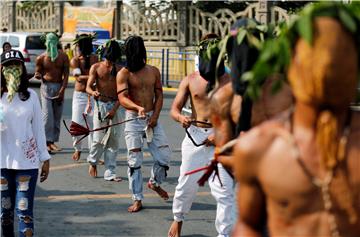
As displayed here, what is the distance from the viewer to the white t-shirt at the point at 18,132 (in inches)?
250

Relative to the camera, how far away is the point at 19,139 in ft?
20.9

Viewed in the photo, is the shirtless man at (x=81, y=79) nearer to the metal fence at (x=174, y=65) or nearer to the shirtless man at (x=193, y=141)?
the shirtless man at (x=193, y=141)

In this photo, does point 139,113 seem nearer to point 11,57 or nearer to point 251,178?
point 11,57

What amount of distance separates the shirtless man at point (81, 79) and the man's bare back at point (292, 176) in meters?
8.75

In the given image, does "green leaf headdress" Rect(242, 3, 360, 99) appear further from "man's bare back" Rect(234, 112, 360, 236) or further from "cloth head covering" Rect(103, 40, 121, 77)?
"cloth head covering" Rect(103, 40, 121, 77)

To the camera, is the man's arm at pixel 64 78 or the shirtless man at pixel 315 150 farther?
the man's arm at pixel 64 78

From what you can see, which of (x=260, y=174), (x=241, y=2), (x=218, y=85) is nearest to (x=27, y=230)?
(x=218, y=85)

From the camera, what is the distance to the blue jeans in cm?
643

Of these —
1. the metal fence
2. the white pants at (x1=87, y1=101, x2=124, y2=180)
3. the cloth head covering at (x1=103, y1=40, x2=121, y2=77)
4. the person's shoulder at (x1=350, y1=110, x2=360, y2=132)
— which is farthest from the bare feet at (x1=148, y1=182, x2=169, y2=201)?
the metal fence

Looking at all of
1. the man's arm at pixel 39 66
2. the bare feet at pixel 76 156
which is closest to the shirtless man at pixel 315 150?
the bare feet at pixel 76 156

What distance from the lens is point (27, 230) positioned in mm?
6551

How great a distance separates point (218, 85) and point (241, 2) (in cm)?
2192

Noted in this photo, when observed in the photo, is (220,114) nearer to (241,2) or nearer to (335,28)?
(335,28)

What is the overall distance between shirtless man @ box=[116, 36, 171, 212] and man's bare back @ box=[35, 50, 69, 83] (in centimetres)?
397
